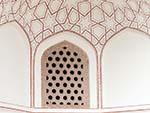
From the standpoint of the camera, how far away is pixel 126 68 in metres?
7.44

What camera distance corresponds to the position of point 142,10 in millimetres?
7375

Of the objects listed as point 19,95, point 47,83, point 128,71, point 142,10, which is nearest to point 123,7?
point 142,10

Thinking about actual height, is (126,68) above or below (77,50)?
below

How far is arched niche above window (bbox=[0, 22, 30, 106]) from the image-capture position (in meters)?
6.77

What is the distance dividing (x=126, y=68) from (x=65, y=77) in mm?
1048

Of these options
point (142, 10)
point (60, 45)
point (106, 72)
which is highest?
point (142, 10)

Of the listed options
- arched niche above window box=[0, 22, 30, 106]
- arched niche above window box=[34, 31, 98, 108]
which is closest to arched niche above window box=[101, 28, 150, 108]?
arched niche above window box=[34, 31, 98, 108]

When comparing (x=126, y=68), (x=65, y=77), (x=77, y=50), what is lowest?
(x=65, y=77)

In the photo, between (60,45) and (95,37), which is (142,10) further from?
(60,45)

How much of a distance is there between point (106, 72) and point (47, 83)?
3.34 feet

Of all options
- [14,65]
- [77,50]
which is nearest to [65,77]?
[77,50]

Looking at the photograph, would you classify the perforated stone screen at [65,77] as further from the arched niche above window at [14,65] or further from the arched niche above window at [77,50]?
the arched niche above window at [14,65]

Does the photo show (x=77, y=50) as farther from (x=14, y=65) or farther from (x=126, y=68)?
(x=14, y=65)

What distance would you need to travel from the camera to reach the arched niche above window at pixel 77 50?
7.33 metres
